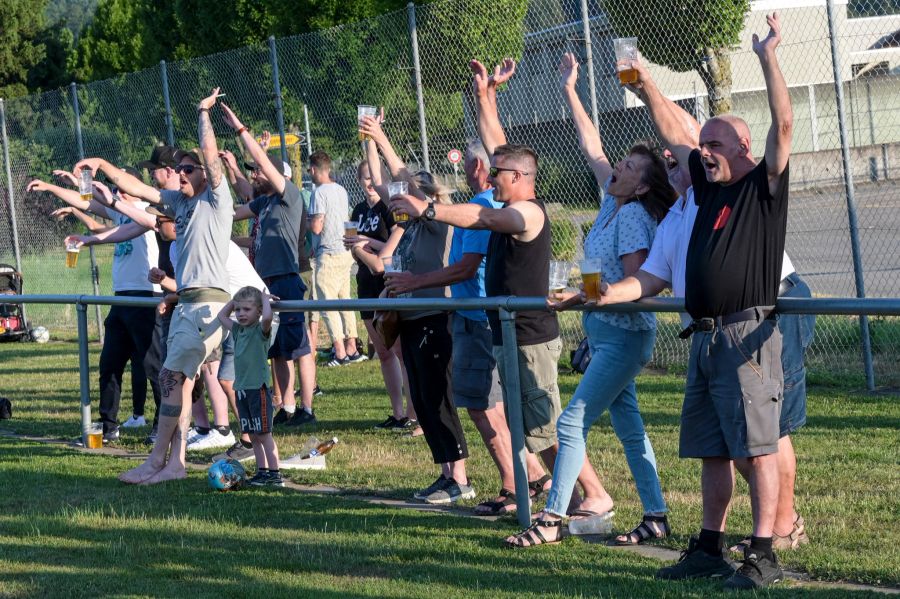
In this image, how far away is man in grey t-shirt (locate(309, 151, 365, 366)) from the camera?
12.2 meters

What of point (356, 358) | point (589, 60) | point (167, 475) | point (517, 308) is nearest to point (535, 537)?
point (517, 308)

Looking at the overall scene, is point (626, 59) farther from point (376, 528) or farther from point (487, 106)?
point (376, 528)

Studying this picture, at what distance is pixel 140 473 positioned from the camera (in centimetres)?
809

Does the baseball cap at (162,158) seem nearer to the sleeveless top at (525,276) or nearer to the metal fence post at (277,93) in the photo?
the metal fence post at (277,93)

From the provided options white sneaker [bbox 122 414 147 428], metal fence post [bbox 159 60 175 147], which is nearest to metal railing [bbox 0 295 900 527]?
white sneaker [bbox 122 414 147 428]

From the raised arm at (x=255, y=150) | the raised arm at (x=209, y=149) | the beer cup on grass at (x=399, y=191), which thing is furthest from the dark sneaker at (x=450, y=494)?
the raised arm at (x=255, y=150)

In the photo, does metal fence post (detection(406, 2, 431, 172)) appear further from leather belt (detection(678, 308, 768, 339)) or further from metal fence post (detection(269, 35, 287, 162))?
leather belt (detection(678, 308, 768, 339))

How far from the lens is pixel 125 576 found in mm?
5781

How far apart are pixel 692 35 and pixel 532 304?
18.1 feet

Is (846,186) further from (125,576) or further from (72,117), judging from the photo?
(72,117)

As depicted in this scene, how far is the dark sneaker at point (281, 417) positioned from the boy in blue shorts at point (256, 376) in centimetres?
230

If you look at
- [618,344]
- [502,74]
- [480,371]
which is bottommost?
[480,371]

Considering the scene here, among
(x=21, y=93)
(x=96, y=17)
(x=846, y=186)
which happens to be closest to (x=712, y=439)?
(x=846, y=186)

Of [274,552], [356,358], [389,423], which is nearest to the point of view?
[274,552]
